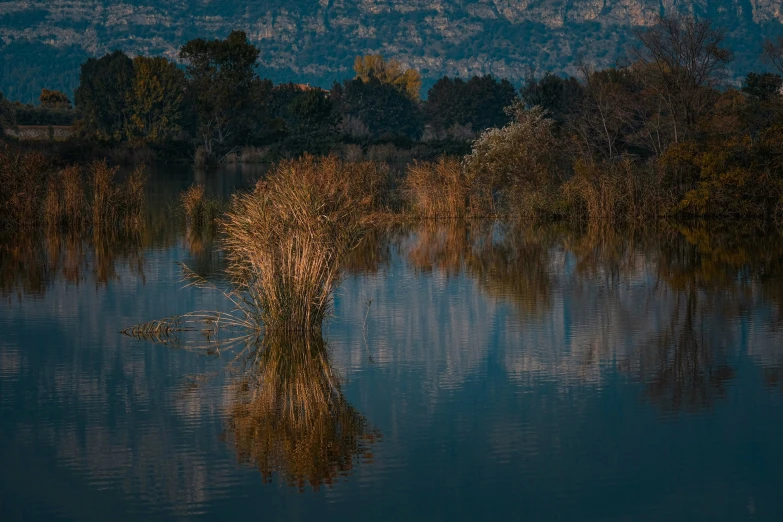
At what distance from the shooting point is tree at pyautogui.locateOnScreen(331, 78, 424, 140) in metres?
120

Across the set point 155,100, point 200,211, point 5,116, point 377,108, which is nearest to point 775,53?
point 200,211

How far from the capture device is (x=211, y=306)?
16203 millimetres

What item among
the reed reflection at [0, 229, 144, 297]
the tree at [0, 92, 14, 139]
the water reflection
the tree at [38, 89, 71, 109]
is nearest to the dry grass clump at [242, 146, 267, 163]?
the tree at [0, 92, 14, 139]

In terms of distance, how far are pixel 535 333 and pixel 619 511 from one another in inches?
243

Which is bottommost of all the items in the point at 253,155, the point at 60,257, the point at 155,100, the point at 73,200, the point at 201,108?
the point at 60,257

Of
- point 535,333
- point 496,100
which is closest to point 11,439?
point 535,333

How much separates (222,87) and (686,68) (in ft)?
175

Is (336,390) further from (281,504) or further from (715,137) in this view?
(715,137)

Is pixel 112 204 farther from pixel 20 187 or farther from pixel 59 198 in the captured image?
pixel 20 187

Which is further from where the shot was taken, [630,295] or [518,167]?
[518,167]

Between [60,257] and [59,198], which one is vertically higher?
[59,198]

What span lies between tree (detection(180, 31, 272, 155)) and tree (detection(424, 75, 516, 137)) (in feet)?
95.4

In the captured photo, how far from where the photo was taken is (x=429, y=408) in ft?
34.4

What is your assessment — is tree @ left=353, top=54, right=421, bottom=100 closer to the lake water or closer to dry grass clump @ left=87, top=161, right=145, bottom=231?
dry grass clump @ left=87, top=161, right=145, bottom=231
